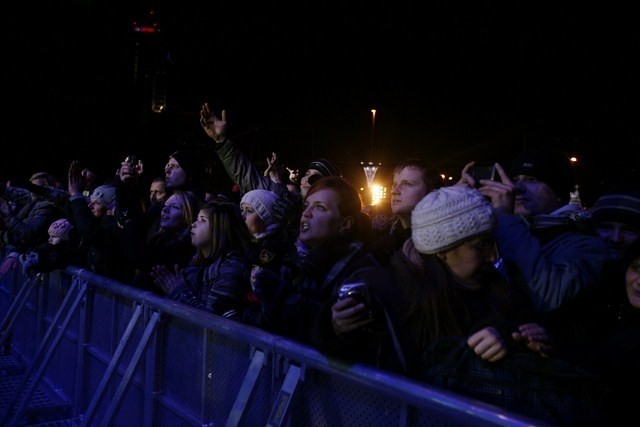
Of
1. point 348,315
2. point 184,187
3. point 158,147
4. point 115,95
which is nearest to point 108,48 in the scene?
point 115,95

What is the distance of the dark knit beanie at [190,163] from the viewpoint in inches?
197

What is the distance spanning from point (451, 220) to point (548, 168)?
1.24 meters

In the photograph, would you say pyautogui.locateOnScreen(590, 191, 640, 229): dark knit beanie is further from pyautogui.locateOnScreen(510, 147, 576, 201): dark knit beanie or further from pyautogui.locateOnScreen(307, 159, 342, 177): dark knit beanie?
pyautogui.locateOnScreen(307, 159, 342, 177): dark knit beanie

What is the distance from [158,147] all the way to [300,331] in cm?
2011

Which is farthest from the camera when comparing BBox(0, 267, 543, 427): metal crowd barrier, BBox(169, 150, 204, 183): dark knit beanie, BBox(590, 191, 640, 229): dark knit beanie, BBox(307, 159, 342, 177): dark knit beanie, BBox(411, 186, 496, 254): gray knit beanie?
BBox(169, 150, 204, 183): dark knit beanie

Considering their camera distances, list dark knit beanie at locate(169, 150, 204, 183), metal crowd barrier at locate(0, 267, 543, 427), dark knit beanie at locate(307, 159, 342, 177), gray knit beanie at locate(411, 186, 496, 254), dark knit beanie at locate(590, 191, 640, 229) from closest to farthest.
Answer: metal crowd barrier at locate(0, 267, 543, 427), gray knit beanie at locate(411, 186, 496, 254), dark knit beanie at locate(590, 191, 640, 229), dark knit beanie at locate(307, 159, 342, 177), dark knit beanie at locate(169, 150, 204, 183)

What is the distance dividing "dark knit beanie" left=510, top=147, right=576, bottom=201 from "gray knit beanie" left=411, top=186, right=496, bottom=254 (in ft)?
3.26

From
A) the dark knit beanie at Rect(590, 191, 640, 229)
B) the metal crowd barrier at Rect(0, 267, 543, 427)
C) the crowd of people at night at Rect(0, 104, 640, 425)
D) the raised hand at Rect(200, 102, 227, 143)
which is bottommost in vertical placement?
the metal crowd barrier at Rect(0, 267, 543, 427)

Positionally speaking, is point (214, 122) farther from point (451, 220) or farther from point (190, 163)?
point (451, 220)

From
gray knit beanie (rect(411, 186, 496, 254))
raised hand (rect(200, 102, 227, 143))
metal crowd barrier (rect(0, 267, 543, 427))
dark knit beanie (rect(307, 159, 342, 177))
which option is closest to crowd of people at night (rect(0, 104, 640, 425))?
gray knit beanie (rect(411, 186, 496, 254))

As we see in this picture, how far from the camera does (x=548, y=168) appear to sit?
2.86 metres

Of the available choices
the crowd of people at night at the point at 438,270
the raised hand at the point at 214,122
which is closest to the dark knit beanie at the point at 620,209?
the crowd of people at night at the point at 438,270

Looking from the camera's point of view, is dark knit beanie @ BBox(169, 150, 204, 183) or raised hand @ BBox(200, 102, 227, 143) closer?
raised hand @ BBox(200, 102, 227, 143)

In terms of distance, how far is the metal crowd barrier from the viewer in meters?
1.79
